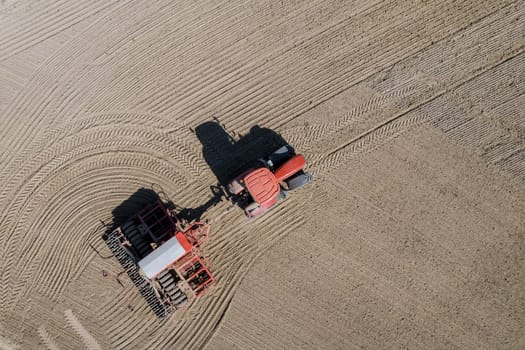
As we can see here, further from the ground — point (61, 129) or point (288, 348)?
point (61, 129)

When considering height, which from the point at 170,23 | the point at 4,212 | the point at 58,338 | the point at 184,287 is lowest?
the point at 184,287

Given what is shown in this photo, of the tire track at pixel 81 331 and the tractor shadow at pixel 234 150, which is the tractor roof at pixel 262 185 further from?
the tire track at pixel 81 331

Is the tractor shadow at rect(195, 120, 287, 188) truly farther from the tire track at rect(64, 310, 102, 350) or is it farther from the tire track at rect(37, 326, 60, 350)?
the tire track at rect(37, 326, 60, 350)

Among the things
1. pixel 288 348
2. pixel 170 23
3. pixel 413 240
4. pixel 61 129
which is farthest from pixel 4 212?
pixel 413 240

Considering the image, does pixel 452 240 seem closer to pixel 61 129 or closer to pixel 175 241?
pixel 175 241

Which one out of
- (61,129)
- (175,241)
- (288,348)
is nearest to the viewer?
(175,241)

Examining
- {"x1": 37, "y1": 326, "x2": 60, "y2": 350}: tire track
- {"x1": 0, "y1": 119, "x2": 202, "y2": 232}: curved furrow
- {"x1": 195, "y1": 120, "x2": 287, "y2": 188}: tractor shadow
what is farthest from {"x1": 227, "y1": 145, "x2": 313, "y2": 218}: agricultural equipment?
{"x1": 37, "y1": 326, "x2": 60, "y2": 350}: tire track

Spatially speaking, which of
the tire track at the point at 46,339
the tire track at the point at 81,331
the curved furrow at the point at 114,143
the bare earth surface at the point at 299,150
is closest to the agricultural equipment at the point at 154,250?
the bare earth surface at the point at 299,150
